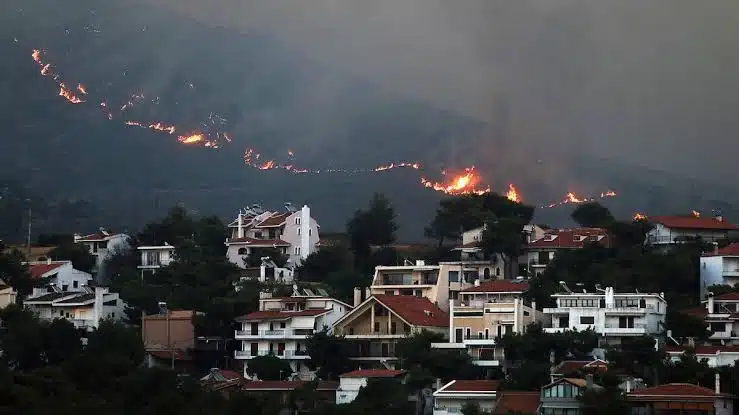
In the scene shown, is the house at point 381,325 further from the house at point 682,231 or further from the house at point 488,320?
the house at point 682,231

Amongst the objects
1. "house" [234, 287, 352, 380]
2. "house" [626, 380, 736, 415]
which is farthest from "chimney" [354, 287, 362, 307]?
"house" [626, 380, 736, 415]

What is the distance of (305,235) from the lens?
225 feet

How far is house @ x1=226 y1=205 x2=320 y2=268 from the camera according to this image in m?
67.6

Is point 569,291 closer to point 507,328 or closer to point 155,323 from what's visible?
point 507,328

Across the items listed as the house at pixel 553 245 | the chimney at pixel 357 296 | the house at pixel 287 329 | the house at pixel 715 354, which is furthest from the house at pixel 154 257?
the house at pixel 715 354

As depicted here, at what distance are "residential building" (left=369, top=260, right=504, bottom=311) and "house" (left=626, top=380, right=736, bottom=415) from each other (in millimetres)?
15745

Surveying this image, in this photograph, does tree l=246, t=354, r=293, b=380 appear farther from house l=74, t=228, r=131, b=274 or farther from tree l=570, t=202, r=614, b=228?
tree l=570, t=202, r=614, b=228

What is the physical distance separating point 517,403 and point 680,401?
500 centimetres

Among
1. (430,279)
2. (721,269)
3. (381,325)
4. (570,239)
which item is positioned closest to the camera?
(381,325)

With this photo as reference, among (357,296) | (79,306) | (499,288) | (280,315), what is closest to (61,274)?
(79,306)

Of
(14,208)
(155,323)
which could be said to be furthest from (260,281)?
(14,208)

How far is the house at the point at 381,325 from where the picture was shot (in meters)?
54.7

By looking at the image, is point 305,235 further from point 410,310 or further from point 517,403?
point 517,403

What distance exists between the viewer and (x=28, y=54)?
12938cm
